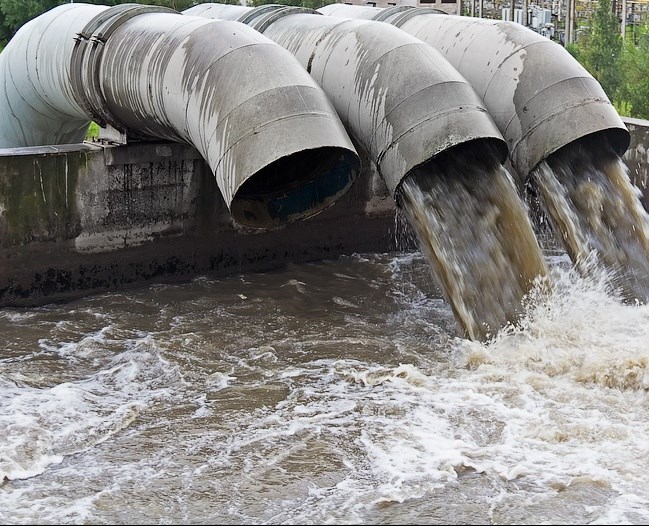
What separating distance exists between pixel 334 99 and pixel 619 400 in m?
4.34

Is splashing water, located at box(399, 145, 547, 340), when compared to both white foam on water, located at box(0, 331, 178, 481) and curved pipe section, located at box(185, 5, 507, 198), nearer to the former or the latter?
curved pipe section, located at box(185, 5, 507, 198)

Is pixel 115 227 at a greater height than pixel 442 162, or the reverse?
pixel 442 162

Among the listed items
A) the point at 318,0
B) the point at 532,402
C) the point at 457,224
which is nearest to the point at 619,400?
the point at 532,402

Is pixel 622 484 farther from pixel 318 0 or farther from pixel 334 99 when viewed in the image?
pixel 318 0

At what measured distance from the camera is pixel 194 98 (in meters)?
10.4

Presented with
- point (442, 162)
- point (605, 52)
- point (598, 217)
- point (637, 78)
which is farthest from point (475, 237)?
point (605, 52)

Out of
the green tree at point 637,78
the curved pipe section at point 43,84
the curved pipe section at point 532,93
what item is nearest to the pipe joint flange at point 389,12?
the curved pipe section at point 532,93

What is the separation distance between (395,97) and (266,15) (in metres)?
3.63

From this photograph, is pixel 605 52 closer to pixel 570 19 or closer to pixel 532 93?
pixel 570 19

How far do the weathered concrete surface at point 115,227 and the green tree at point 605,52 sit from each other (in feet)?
29.6

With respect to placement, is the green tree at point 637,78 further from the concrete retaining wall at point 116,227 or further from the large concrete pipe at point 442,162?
the large concrete pipe at point 442,162

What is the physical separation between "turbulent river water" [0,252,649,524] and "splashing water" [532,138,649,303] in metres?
0.25

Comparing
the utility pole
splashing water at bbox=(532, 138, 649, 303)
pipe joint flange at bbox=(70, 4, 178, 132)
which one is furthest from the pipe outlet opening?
the utility pole

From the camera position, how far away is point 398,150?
10.3 metres
